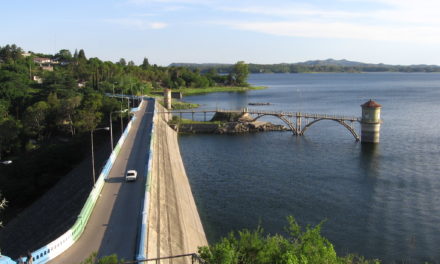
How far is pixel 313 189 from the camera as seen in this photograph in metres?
51.2

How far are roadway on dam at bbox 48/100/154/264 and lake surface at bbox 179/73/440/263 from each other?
25.7 ft

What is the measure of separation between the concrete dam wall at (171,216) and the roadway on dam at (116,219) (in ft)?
3.60

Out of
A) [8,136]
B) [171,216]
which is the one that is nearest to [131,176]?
[171,216]

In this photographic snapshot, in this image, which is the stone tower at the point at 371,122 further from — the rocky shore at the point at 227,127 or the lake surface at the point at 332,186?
the rocky shore at the point at 227,127

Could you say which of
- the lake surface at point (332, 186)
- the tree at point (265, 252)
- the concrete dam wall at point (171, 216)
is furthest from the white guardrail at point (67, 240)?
the lake surface at point (332, 186)

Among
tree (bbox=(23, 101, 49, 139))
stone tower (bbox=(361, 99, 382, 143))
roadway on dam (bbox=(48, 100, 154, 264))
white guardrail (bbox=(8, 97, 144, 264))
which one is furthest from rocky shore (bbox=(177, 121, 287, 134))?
white guardrail (bbox=(8, 97, 144, 264))

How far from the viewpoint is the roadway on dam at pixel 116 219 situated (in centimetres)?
2578

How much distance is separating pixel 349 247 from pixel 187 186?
71.8 ft

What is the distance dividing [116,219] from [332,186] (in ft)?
97.0

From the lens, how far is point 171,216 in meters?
36.2

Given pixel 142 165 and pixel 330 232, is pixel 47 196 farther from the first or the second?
pixel 330 232

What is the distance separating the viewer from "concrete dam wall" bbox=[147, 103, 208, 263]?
95.5ft

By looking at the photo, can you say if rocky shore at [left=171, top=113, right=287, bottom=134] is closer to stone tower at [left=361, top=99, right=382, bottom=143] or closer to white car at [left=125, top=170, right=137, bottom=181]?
stone tower at [left=361, top=99, right=382, bottom=143]

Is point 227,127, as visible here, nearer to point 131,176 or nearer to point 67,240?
point 131,176
